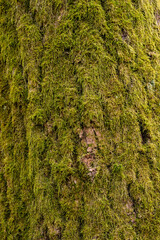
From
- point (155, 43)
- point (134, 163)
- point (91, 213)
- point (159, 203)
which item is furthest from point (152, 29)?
point (91, 213)

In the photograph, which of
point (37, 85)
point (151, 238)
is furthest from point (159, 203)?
point (37, 85)

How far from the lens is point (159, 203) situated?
1576mm

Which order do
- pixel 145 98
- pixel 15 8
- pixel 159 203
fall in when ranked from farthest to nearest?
pixel 15 8
pixel 145 98
pixel 159 203

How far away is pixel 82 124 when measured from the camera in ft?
5.22

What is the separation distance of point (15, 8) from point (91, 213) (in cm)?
218

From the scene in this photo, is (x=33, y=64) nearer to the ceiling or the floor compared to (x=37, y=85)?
nearer to the ceiling

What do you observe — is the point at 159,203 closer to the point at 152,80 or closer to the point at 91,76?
the point at 152,80

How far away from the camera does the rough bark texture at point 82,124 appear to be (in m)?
A: 1.53

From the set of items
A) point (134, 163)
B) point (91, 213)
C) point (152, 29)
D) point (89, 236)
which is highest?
point (152, 29)

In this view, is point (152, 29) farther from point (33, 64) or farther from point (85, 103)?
point (33, 64)

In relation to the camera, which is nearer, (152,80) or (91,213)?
(91,213)

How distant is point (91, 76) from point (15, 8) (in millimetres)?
1165

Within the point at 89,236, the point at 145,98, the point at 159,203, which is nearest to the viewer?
the point at 89,236

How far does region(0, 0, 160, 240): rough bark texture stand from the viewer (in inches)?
60.1
